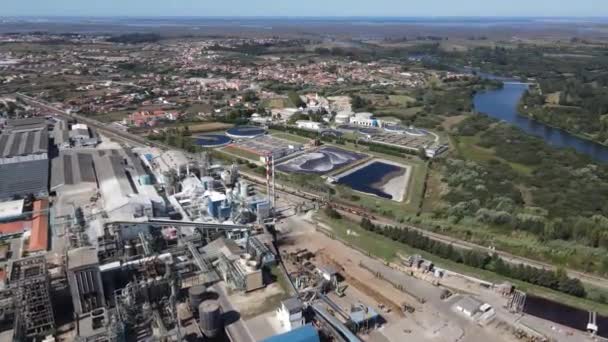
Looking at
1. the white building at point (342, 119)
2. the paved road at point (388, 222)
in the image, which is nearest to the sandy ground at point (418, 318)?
the paved road at point (388, 222)

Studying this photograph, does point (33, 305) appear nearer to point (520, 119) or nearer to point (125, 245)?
point (125, 245)

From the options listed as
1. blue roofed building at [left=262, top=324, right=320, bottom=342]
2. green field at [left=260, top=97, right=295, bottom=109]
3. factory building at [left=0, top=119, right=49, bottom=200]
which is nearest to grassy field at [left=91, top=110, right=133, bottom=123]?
factory building at [left=0, top=119, right=49, bottom=200]

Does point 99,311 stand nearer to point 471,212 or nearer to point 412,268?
point 412,268

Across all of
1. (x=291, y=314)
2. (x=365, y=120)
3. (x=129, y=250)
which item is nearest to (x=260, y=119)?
(x=365, y=120)

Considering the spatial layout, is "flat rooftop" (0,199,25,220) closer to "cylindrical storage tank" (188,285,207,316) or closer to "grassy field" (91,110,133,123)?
"cylindrical storage tank" (188,285,207,316)

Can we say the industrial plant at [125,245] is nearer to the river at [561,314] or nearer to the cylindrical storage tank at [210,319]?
the cylindrical storage tank at [210,319]

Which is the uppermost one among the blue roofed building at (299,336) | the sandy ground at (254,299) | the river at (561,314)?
the blue roofed building at (299,336)
